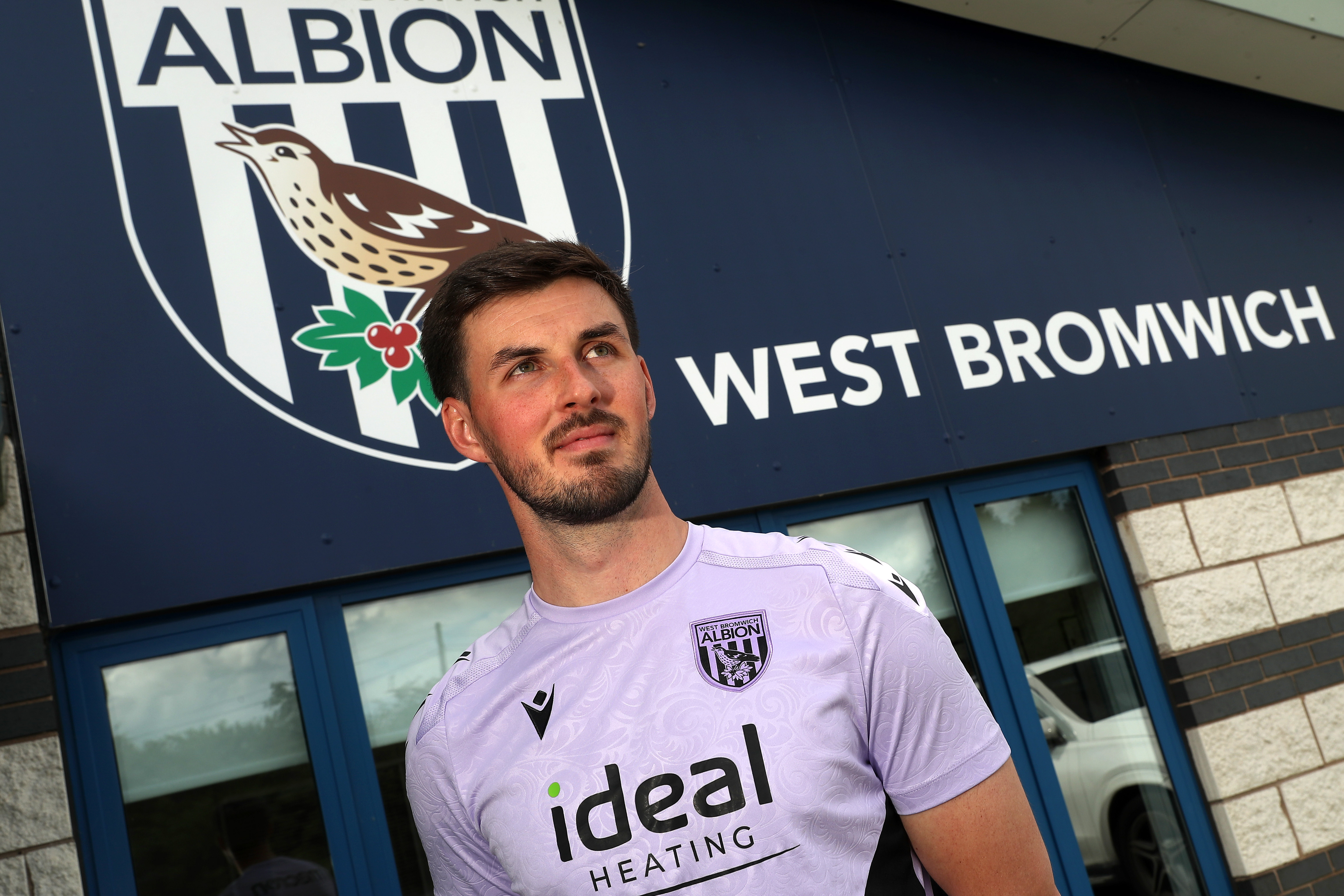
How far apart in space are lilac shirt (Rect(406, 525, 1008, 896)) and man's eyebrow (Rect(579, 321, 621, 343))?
1.17ft

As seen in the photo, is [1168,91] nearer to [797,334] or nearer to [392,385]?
[797,334]

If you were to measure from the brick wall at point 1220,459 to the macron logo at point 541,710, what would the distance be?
3199mm

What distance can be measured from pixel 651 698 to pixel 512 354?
0.55m

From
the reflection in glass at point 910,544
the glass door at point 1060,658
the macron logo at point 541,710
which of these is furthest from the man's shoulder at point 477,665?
the reflection in glass at point 910,544

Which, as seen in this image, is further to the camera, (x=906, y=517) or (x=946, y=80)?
(x=946, y=80)

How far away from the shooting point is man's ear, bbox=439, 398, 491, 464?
5.54 ft

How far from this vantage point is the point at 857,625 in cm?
142

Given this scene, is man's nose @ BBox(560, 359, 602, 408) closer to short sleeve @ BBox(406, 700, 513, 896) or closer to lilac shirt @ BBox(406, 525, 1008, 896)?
lilac shirt @ BBox(406, 525, 1008, 896)

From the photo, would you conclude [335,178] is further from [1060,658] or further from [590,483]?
[1060,658]

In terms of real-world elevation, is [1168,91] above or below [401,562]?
above

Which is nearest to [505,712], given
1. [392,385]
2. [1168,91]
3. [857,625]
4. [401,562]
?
[857,625]

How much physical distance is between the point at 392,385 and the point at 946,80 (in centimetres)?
274

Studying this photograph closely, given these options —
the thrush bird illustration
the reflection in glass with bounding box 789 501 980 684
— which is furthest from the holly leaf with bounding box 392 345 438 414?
the reflection in glass with bounding box 789 501 980 684

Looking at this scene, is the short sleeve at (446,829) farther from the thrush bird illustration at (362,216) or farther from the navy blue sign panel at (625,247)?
the thrush bird illustration at (362,216)
